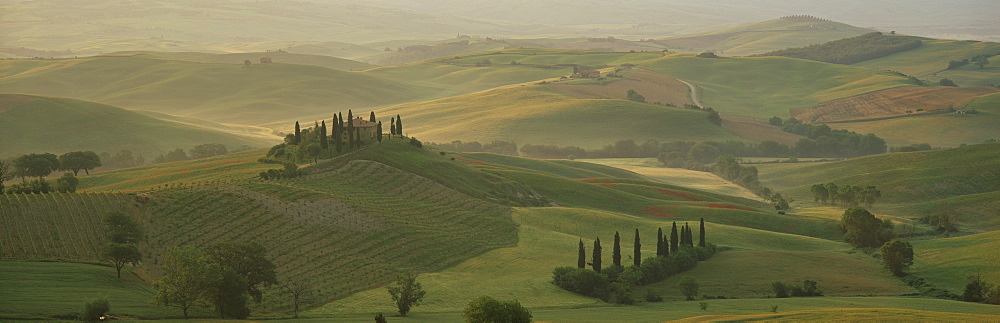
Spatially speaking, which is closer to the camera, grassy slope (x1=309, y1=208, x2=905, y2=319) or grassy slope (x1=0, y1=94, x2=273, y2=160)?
grassy slope (x1=309, y1=208, x2=905, y2=319)

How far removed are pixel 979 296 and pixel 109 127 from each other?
183 m

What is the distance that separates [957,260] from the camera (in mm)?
92562

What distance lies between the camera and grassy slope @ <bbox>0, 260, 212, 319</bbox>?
52.4m

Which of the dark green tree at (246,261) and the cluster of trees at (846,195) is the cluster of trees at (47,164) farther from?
the cluster of trees at (846,195)

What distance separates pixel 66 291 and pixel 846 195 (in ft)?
413

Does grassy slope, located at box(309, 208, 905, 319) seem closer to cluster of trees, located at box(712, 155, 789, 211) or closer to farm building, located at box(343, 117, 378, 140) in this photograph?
farm building, located at box(343, 117, 378, 140)

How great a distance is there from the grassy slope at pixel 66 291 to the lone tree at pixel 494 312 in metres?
21.6

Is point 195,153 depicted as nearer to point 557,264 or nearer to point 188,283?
point 557,264

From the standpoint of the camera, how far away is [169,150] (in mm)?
187875

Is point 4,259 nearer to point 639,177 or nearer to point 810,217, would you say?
point 810,217

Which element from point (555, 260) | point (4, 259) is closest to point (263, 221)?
point (4, 259)

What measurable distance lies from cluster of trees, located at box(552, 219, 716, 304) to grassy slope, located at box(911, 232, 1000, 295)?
2432 centimetres

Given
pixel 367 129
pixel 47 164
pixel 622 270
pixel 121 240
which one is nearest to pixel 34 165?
pixel 47 164

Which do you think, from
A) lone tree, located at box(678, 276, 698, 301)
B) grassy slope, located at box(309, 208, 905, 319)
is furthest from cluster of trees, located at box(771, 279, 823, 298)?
lone tree, located at box(678, 276, 698, 301)
